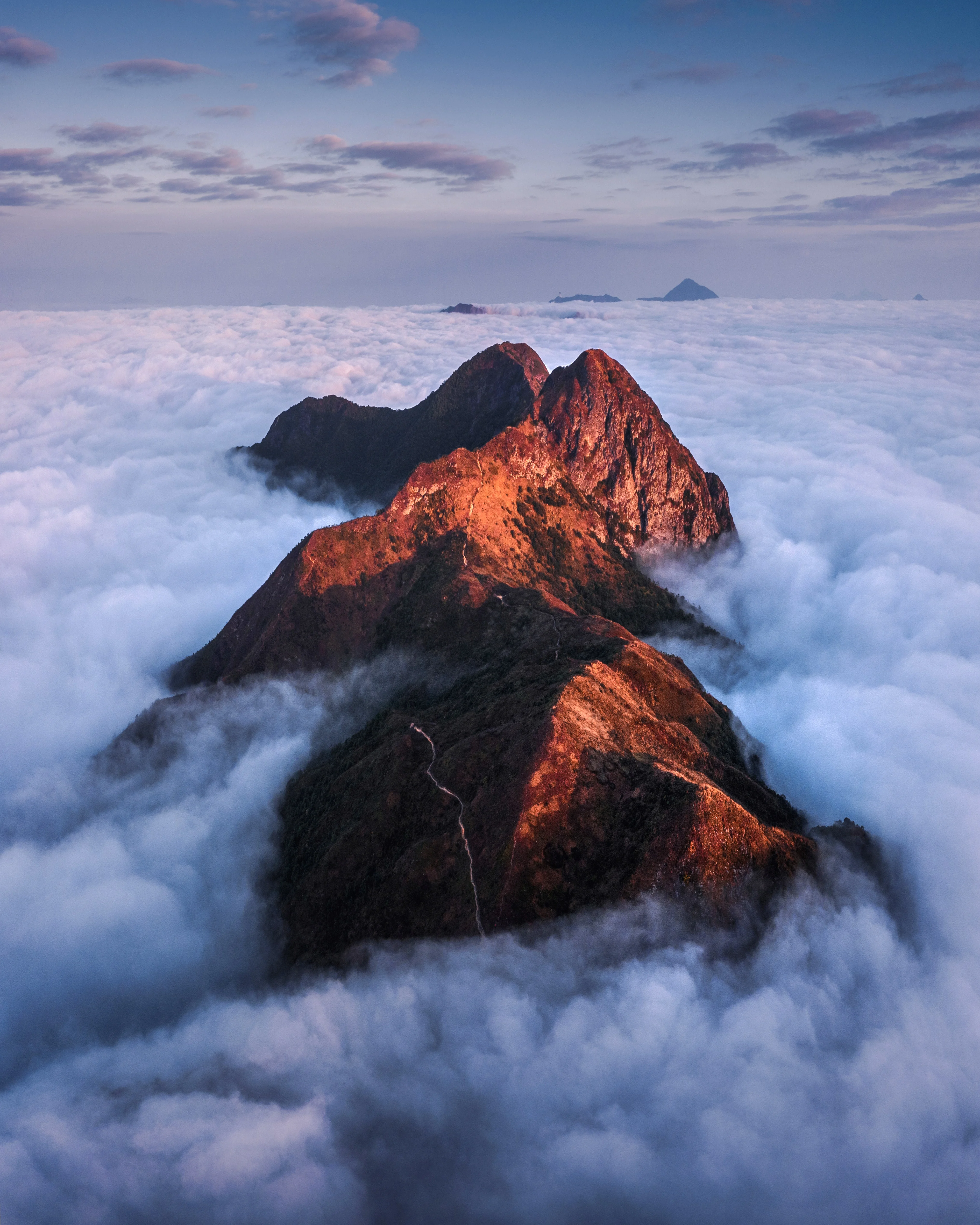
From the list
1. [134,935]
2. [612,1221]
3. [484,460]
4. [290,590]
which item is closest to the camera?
[612,1221]

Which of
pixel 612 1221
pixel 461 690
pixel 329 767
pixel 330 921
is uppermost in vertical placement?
pixel 461 690

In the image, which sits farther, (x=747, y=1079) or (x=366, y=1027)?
(x=366, y=1027)

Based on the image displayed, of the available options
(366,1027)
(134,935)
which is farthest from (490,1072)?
(134,935)

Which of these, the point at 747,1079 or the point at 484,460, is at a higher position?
the point at 484,460

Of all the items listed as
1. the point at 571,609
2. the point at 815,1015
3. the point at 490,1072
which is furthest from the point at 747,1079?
the point at 571,609

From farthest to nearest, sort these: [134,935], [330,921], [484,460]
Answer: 1. [484,460]
2. [134,935]
3. [330,921]

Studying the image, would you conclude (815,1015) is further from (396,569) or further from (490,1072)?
(396,569)
